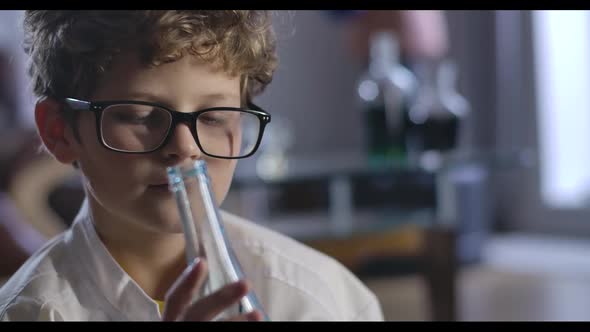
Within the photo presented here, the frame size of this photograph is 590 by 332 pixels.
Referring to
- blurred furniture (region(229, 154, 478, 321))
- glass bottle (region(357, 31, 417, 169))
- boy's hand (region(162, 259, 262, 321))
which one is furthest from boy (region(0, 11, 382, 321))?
glass bottle (region(357, 31, 417, 169))

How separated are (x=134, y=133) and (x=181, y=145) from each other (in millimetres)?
18

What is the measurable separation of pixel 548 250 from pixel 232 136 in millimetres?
2546

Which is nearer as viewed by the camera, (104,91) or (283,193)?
(104,91)

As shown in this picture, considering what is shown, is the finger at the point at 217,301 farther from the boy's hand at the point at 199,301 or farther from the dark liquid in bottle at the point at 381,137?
the dark liquid in bottle at the point at 381,137

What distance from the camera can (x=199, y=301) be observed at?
218mm

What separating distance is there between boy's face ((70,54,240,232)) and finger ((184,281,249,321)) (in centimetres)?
5

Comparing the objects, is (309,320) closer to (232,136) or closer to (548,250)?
(232,136)

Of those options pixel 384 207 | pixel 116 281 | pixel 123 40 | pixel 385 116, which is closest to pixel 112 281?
pixel 116 281

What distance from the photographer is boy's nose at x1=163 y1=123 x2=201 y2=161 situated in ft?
0.82

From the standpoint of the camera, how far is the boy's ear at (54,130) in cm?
29

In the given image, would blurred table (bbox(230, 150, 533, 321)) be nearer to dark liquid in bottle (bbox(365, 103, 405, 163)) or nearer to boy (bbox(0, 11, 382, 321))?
dark liquid in bottle (bbox(365, 103, 405, 163))

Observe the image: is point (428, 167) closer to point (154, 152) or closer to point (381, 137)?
point (381, 137)
